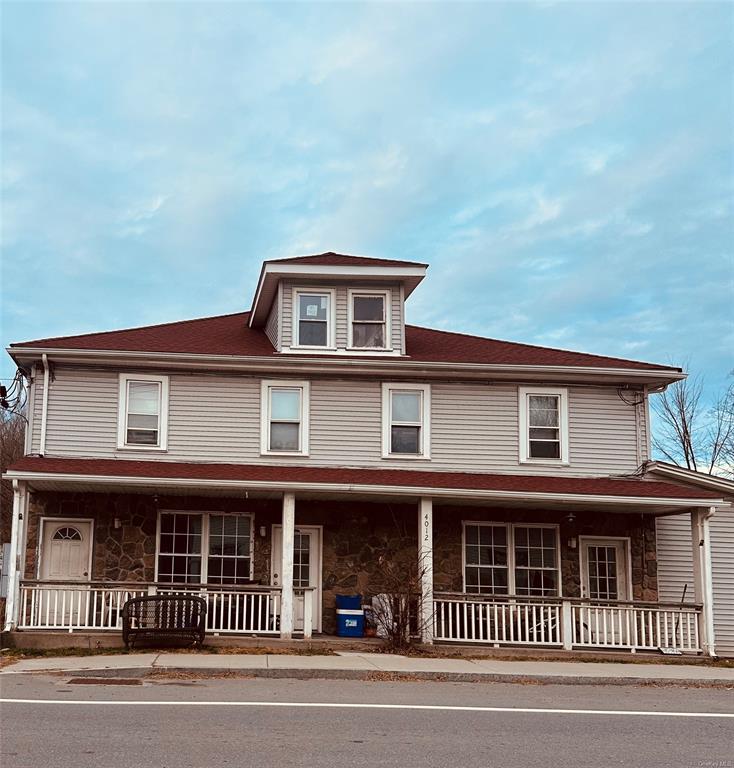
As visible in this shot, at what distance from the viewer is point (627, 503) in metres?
18.1

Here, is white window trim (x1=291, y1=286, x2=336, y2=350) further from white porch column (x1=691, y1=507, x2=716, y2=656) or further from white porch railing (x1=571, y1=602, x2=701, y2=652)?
white porch column (x1=691, y1=507, x2=716, y2=656)

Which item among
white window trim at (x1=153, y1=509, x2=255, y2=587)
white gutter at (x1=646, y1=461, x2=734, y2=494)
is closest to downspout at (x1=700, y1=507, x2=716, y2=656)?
white gutter at (x1=646, y1=461, x2=734, y2=494)

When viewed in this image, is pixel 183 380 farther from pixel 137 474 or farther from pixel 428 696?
pixel 428 696

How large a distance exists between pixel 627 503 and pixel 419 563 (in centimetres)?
410

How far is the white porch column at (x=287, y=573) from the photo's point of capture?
17.1 m

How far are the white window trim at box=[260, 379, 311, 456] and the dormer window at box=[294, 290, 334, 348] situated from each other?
40.9 inches

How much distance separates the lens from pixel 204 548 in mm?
19562

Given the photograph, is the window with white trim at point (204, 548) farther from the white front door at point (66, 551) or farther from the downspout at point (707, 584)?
the downspout at point (707, 584)

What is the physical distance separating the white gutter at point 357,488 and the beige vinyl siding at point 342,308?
4078 mm

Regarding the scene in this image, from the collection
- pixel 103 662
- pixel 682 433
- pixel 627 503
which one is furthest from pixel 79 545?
pixel 682 433

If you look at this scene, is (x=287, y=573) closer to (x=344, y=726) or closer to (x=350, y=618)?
(x=350, y=618)

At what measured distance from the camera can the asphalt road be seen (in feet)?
25.0

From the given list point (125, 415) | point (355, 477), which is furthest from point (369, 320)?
point (125, 415)

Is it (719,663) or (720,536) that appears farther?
(720,536)
